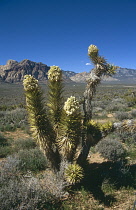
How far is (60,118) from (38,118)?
2.24ft

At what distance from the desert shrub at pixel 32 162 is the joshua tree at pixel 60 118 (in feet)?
5.35

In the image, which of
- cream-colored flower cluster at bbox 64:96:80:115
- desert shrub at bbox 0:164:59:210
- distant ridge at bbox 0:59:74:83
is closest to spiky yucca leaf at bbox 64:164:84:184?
desert shrub at bbox 0:164:59:210

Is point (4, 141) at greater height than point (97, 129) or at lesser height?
lesser

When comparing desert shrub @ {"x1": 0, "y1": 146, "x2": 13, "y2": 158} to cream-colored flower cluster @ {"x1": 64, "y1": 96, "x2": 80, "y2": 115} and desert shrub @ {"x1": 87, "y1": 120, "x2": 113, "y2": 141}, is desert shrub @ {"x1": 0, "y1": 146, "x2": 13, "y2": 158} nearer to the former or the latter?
desert shrub @ {"x1": 87, "y1": 120, "x2": 113, "y2": 141}

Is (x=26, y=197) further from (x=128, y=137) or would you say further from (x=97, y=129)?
(x=128, y=137)

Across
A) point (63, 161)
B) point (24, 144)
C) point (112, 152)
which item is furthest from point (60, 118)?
point (24, 144)

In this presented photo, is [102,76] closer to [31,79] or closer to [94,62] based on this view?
[94,62]

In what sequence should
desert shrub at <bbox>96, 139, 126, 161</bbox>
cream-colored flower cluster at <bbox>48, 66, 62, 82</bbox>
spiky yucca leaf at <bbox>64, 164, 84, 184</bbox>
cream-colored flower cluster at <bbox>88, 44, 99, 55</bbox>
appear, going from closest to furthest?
1. spiky yucca leaf at <bbox>64, 164, 84, 184</bbox>
2. cream-colored flower cluster at <bbox>48, 66, 62, 82</bbox>
3. cream-colored flower cluster at <bbox>88, 44, 99, 55</bbox>
4. desert shrub at <bbox>96, 139, 126, 161</bbox>

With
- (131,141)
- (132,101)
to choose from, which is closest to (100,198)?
(131,141)

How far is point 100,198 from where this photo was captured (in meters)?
4.60

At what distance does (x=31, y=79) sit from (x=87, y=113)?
6.76 feet

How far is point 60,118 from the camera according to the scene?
4.77m

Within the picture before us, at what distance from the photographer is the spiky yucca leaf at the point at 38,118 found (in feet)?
13.6

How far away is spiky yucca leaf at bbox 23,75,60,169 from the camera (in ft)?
13.6
